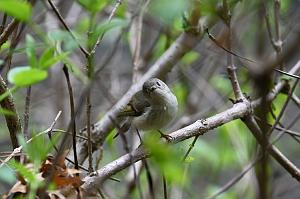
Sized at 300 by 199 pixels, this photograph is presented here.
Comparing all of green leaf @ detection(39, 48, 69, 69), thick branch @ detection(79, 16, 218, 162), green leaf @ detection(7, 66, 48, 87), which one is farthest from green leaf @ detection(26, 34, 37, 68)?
thick branch @ detection(79, 16, 218, 162)

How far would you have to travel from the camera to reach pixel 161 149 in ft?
2.45

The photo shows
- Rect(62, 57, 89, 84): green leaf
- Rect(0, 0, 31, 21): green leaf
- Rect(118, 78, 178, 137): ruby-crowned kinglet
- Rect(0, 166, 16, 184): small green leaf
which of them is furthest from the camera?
Rect(118, 78, 178, 137): ruby-crowned kinglet

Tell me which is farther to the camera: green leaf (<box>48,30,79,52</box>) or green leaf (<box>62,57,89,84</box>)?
green leaf (<box>62,57,89,84</box>)

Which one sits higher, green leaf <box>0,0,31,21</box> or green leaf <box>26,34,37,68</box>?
green leaf <box>0,0,31,21</box>

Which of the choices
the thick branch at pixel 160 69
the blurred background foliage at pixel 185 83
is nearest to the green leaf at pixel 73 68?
the blurred background foliage at pixel 185 83

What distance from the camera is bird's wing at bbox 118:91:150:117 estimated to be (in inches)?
81.2

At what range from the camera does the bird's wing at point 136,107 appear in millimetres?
2062

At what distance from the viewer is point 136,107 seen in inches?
82.4

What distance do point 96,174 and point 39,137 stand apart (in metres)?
0.23

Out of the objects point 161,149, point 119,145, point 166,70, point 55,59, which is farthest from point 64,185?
point 119,145

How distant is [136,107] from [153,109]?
0.23 ft

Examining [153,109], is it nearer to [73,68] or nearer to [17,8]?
[73,68]

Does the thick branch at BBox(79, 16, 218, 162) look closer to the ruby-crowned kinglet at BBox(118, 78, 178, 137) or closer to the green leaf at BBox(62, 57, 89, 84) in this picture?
the ruby-crowned kinglet at BBox(118, 78, 178, 137)

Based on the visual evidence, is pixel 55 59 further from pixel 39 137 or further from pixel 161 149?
A: pixel 161 149
